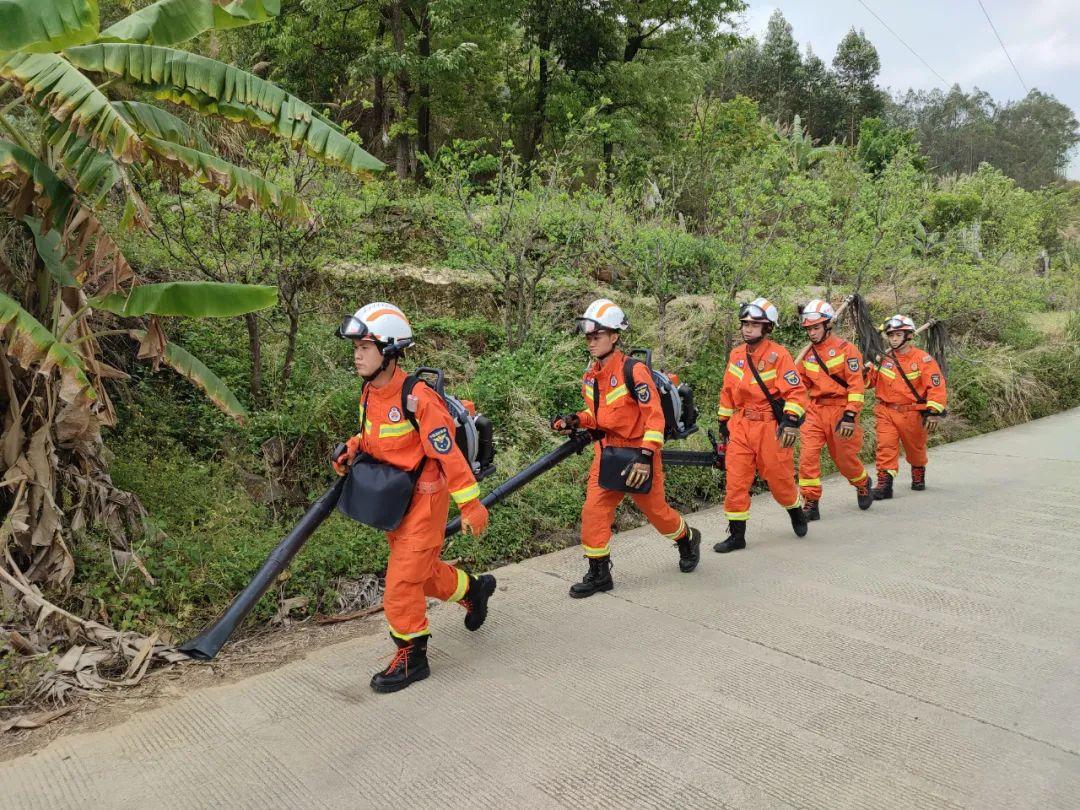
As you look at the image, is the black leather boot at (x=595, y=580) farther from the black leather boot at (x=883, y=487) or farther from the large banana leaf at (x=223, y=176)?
the black leather boot at (x=883, y=487)

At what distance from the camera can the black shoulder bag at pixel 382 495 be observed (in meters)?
4.18

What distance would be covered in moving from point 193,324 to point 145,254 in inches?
34.4

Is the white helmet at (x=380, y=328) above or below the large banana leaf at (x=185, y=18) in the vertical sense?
below

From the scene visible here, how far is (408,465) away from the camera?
428 cm

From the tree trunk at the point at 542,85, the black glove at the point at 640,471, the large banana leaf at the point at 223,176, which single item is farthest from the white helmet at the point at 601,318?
the tree trunk at the point at 542,85

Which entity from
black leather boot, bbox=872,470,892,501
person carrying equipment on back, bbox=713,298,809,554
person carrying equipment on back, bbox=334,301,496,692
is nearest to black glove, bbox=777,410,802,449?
person carrying equipment on back, bbox=713,298,809,554

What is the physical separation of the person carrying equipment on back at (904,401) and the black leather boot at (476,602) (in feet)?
17.3

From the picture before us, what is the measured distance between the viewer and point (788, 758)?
3.40m

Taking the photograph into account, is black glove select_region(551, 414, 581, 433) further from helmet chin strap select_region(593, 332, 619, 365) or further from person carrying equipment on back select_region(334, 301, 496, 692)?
person carrying equipment on back select_region(334, 301, 496, 692)

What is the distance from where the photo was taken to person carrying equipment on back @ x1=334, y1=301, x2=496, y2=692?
417 cm

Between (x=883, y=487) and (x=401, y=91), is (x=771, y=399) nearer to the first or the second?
(x=883, y=487)

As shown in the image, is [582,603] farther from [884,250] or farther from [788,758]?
[884,250]

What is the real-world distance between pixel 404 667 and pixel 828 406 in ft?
17.5

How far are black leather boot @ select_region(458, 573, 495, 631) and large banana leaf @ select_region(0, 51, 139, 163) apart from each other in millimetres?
2959
